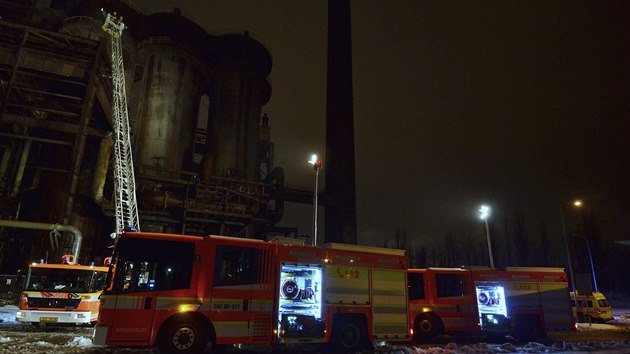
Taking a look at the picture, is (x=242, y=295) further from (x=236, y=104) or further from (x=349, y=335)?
(x=236, y=104)

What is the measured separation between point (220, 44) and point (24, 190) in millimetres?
27559

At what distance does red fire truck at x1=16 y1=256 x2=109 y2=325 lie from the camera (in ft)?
45.5

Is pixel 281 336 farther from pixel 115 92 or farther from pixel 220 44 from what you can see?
pixel 220 44

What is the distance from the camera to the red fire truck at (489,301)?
14742mm

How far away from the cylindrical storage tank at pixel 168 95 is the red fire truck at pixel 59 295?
21.6 metres

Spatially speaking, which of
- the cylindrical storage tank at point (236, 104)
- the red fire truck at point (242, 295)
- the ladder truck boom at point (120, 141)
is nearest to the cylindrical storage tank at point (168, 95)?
the cylindrical storage tank at point (236, 104)

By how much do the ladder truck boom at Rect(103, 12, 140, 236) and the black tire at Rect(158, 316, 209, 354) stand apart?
20798 millimetres

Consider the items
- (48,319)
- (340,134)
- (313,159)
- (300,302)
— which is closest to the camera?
(300,302)

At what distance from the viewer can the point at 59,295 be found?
560 inches

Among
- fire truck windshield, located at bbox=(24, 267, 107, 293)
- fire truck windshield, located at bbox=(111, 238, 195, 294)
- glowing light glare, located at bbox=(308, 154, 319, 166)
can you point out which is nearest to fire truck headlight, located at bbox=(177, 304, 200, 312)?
fire truck windshield, located at bbox=(111, 238, 195, 294)

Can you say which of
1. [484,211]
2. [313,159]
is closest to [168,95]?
[313,159]

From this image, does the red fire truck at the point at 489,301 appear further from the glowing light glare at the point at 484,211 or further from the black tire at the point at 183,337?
the black tire at the point at 183,337

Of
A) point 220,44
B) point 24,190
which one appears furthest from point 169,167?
point 220,44

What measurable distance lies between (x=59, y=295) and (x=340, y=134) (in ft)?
132
